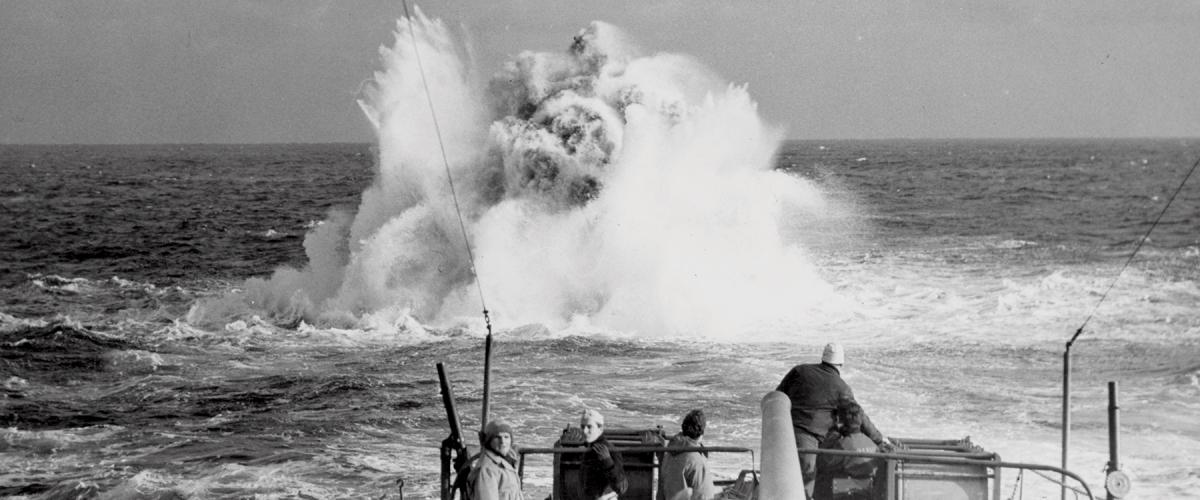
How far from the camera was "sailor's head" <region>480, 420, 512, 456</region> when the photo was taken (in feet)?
24.2

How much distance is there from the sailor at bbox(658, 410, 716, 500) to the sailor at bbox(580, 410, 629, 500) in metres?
0.61

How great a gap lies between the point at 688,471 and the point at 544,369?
15411mm

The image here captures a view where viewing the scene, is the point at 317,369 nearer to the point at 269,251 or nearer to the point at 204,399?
the point at 204,399

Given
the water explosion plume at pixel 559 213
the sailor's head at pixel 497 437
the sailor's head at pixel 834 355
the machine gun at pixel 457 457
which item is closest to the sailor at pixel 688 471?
the sailor's head at pixel 834 355

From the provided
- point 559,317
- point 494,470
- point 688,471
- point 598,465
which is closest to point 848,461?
point 688,471

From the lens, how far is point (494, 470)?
7.40 m

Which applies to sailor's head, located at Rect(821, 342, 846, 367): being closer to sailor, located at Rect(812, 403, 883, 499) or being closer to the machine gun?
sailor, located at Rect(812, 403, 883, 499)

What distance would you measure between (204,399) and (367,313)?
902 centimetres

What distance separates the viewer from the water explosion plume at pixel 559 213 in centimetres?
3095

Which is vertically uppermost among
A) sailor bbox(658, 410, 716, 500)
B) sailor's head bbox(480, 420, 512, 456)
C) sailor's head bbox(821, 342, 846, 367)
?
sailor's head bbox(821, 342, 846, 367)

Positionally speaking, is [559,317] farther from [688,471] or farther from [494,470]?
[494,470]

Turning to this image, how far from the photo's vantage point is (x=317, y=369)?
24781mm

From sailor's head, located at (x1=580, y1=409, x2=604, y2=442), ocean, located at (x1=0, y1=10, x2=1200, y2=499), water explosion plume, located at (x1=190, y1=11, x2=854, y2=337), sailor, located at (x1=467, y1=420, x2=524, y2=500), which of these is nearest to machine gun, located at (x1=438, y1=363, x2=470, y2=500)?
sailor, located at (x1=467, y1=420, x2=524, y2=500)

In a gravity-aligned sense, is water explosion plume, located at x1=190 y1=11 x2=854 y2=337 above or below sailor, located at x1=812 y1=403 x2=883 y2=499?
above
